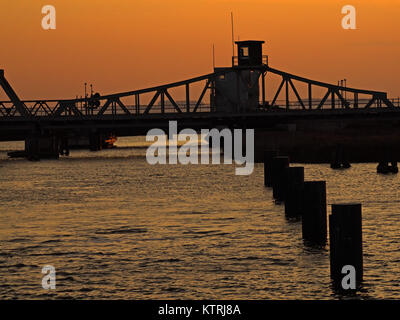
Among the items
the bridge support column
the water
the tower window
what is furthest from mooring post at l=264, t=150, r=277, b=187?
the tower window

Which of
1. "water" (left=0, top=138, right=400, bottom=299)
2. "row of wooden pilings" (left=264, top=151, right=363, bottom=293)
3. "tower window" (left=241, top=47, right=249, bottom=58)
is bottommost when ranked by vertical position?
"water" (left=0, top=138, right=400, bottom=299)

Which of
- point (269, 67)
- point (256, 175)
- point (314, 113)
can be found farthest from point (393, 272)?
point (269, 67)

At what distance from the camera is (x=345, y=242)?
24859 millimetres

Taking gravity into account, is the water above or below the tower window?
below

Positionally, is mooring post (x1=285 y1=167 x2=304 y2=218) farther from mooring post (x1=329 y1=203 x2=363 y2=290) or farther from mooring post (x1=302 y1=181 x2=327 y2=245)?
mooring post (x1=329 y1=203 x2=363 y2=290)

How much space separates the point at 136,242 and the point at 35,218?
11198mm

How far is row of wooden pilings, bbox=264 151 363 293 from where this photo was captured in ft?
80.4

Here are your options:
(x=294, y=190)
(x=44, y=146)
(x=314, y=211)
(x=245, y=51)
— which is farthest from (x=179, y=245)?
(x=245, y=51)

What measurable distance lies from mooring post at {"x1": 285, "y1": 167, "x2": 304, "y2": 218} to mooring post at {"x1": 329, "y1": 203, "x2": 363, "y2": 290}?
12705 millimetres

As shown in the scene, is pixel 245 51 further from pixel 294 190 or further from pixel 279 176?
pixel 294 190

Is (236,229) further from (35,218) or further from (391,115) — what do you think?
(391,115)

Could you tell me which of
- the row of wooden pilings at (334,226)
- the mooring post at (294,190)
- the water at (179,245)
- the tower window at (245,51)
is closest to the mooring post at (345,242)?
the row of wooden pilings at (334,226)

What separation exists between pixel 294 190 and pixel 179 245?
7.42m

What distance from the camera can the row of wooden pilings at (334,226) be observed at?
965 inches
